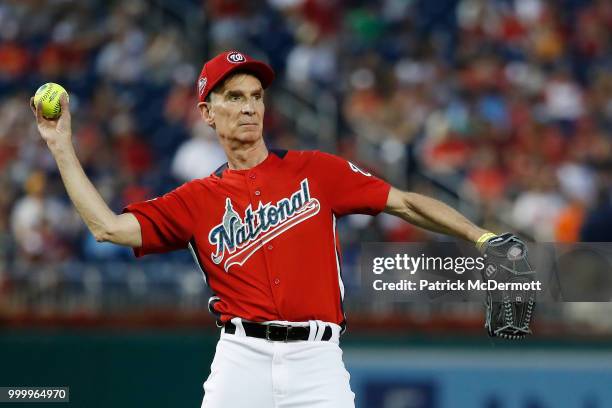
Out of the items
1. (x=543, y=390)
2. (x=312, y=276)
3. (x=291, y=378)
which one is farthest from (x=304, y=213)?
(x=543, y=390)

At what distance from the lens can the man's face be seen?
→ 3916 millimetres

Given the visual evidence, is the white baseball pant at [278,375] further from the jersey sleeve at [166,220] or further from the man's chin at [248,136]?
the man's chin at [248,136]

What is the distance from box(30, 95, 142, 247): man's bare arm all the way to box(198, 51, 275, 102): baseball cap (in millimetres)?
545

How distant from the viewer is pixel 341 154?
9.95 metres

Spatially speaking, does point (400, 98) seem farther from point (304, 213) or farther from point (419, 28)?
point (304, 213)

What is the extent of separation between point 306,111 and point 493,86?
1833 millimetres

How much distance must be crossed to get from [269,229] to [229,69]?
0.58m

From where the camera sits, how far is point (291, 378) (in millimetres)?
3701

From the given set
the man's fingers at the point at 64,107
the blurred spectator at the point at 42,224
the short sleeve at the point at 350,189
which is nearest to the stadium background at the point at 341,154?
the blurred spectator at the point at 42,224

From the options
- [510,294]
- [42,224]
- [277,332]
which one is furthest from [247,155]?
[42,224]

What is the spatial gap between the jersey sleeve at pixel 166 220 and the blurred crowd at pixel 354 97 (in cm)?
481

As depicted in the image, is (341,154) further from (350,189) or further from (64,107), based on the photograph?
(64,107)

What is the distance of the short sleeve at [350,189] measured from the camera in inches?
155

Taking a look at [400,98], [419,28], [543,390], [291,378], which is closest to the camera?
A: [291,378]
